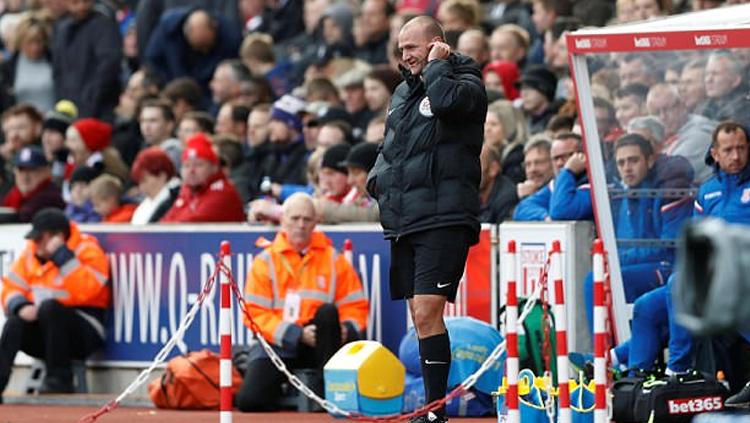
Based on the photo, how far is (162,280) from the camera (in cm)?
1688

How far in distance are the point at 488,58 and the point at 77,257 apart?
449 cm

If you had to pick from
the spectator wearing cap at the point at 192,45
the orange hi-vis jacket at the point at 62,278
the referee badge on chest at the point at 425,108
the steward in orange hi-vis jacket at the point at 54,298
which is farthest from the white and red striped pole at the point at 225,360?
the spectator wearing cap at the point at 192,45

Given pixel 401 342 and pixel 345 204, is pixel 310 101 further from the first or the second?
pixel 401 342

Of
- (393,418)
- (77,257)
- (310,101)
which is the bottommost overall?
(393,418)

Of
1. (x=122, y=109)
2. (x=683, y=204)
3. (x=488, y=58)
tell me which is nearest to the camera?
(x=683, y=204)

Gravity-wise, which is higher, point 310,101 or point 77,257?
point 310,101

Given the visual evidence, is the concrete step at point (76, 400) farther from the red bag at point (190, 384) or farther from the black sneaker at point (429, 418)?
the black sneaker at point (429, 418)

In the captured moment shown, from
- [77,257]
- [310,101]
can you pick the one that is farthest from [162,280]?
[310,101]

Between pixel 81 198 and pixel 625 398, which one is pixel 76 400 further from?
pixel 625 398

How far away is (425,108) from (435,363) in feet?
5.01

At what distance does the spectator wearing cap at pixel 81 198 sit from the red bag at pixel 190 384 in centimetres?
343

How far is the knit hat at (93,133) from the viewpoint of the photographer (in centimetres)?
2048

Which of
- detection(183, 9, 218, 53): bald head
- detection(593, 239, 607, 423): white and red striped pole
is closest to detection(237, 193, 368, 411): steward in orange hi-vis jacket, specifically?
detection(593, 239, 607, 423): white and red striped pole

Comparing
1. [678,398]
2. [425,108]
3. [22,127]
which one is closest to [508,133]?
[678,398]
